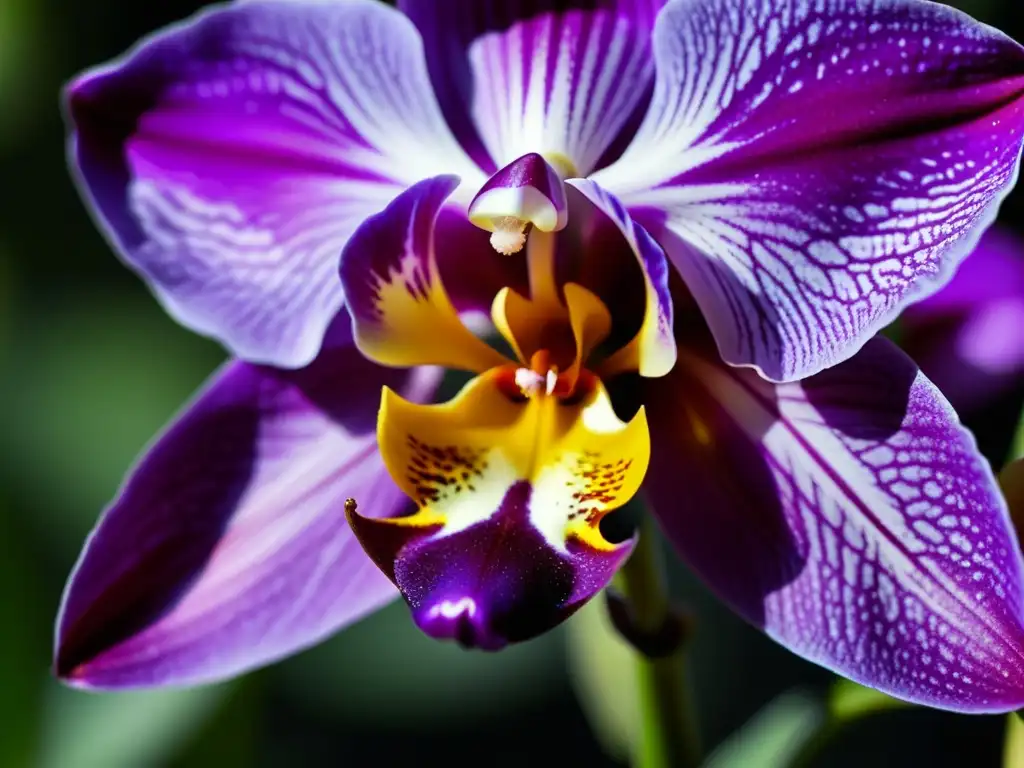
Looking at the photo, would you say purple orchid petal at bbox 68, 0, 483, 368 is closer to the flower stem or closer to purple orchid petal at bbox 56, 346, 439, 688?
purple orchid petal at bbox 56, 346, 439, 688

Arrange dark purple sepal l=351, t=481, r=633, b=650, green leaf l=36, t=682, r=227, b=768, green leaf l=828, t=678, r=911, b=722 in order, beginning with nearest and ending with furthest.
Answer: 1. dark purple sepal l=351, t=481, r=633, b=650
2. green leaf l=828, t=678, r=911, b=722
3. green leaf l=36, t=682, r=227, b=768

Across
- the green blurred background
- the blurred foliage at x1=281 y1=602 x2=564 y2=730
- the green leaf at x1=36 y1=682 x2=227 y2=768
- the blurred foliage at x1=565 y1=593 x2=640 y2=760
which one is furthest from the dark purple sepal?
the blurred foliage at x1=281 y1=602 x2=564 y2=730

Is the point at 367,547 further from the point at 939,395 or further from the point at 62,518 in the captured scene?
the point at 62,518

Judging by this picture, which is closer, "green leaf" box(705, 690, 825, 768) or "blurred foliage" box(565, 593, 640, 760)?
"green leaf" box(705, 690, 825, 768)

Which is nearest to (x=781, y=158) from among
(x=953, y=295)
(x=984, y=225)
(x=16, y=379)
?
(x=984, y=225)

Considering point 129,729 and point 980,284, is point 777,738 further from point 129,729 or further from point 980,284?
point 129,729

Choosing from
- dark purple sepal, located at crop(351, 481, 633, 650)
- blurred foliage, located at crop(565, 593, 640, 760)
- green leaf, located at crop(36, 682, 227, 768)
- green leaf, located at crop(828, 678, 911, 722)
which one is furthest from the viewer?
green leaf, located at crop(36, 682, 227, 768)

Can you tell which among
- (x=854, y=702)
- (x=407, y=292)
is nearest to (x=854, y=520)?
(x=854, y=702)

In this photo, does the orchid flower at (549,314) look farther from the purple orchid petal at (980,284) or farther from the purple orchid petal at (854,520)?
the purple orchid petal at (980,284)
